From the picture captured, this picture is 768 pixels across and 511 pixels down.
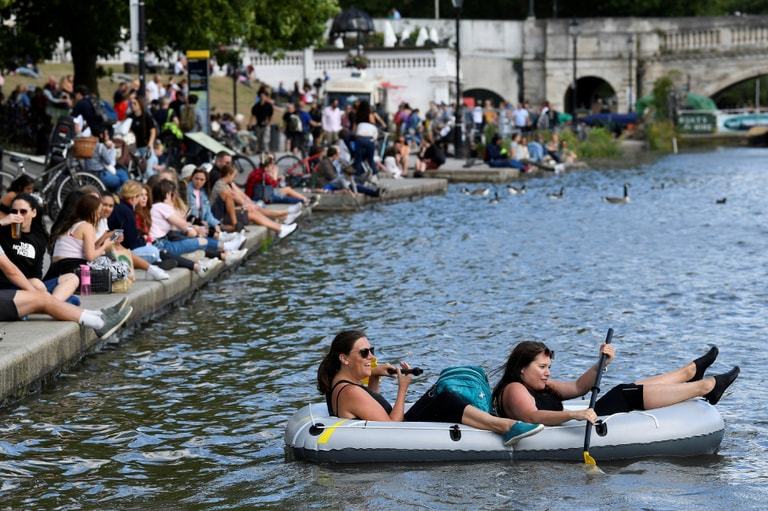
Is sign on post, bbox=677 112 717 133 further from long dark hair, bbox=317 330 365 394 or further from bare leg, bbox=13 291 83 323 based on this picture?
long dark hair, bbox=317 330 365 394

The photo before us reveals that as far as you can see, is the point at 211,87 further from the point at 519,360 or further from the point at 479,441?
the point at 479,441

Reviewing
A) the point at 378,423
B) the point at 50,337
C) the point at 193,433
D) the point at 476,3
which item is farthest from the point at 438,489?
the point at 476,3

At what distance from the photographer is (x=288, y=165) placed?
30250mm

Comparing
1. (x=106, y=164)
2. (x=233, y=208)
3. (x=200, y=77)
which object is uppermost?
(x=200, y=77)

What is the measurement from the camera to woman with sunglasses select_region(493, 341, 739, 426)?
897 cm

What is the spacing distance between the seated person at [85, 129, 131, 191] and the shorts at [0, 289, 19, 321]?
786 cm

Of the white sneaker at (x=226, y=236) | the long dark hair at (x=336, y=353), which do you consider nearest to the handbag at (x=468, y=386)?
the long dark hair at (x=336, y=353)

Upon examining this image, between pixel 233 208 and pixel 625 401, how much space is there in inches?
418

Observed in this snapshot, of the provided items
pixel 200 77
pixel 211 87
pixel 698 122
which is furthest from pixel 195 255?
pixel 698 122

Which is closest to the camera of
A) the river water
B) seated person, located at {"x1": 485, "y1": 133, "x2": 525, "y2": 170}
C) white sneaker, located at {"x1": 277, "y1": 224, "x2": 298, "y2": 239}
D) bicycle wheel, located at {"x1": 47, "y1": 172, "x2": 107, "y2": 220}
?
the river water

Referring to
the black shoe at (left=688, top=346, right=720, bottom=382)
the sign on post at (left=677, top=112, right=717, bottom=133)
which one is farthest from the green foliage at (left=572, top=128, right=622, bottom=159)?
the black shoe at (left=688, top=346, right=720, bottom=382)

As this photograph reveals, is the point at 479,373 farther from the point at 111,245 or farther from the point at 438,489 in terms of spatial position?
the point at 111,245

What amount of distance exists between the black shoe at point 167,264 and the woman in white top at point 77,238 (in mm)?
2121

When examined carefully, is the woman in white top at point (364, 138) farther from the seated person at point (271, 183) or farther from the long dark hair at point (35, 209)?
the long dark hair at point (35, 209)
